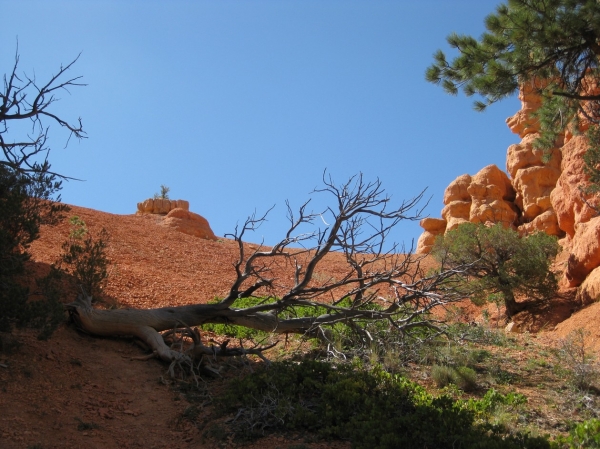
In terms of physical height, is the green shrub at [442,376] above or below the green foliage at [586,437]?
above

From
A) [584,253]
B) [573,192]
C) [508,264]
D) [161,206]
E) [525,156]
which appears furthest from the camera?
[161,206]

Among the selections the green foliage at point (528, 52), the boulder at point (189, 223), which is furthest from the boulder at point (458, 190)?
the green foliage at point (528, 52)

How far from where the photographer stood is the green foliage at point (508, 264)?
56.3 feet

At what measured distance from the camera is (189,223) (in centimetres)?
2981

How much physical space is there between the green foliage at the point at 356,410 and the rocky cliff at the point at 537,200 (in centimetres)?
1005

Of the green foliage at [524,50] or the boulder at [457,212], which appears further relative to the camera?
the boulder at [457,212]

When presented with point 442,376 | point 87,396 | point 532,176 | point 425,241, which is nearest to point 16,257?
point 87,396

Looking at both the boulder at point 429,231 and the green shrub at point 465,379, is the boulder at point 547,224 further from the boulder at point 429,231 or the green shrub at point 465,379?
the green shrub at point 465,379

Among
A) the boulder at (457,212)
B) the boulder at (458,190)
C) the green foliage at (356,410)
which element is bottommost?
the green foliage at (356,410)

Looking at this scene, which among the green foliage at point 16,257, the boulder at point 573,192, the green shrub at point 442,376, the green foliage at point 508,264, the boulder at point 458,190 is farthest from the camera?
the boulder at point 458,190

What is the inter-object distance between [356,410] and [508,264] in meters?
12.5

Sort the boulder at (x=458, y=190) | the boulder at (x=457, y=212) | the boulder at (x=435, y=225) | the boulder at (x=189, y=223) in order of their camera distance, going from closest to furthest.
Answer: the boulder at (x=189, y=223) → the boulder at (x=457, y=212) → the boulder at (x=458, y=190) → the boulder at (x=435, y=225)

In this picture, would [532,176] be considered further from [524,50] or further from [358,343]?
[358,343]

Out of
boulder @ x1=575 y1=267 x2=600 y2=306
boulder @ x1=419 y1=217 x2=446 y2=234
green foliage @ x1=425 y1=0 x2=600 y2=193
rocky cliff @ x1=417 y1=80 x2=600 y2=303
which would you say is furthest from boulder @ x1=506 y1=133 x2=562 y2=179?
green foliage @ x1=425 y1=0 x2=600 y2=193
